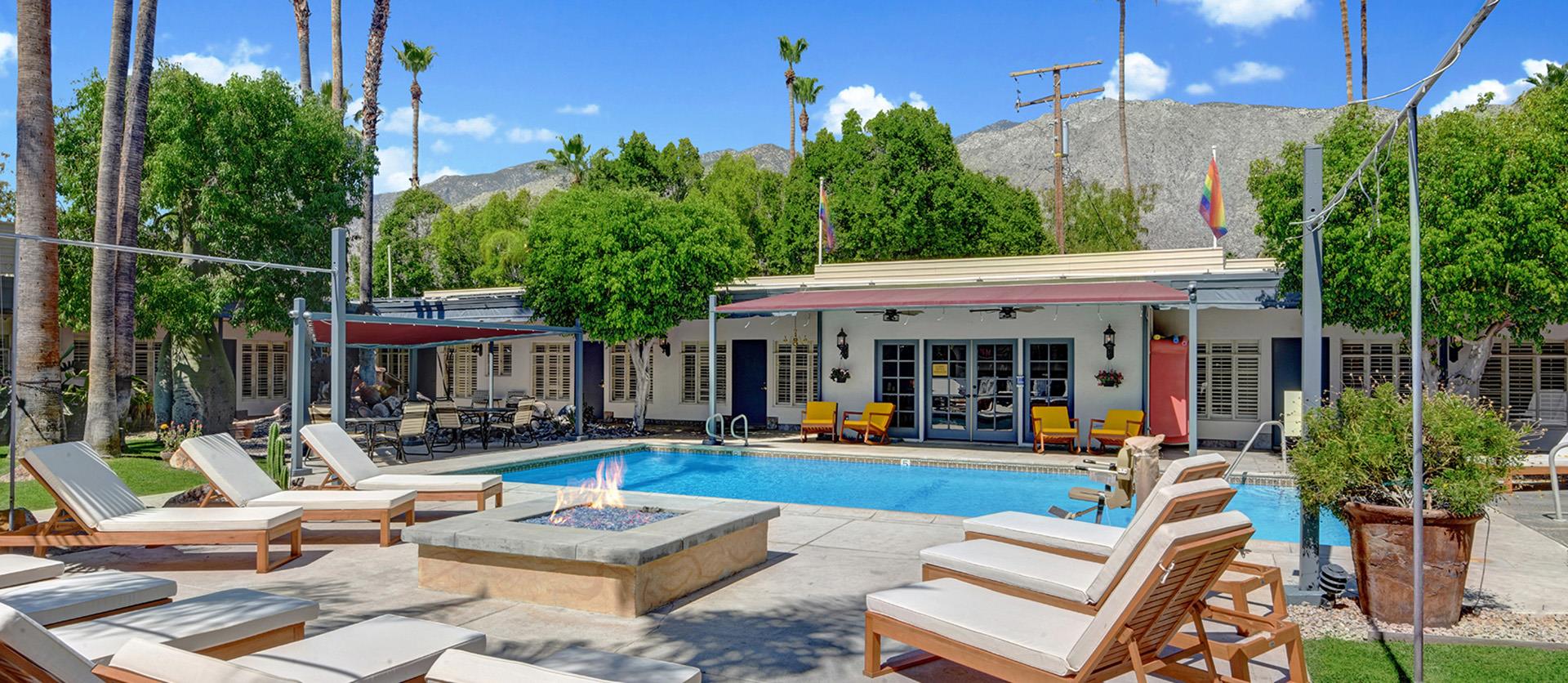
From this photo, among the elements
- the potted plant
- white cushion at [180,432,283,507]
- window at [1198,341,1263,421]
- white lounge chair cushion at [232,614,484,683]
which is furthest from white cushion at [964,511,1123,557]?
window at [1198,341,1263,421]

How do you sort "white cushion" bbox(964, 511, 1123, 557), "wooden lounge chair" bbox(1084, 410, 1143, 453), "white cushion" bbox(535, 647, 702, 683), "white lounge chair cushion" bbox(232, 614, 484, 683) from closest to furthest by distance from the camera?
"white cushion" bbox(535, 647, 702, 683), "white lounge chair cushion" bbox(232, 614, 484, 683), "white cushion" bbox(964, 511, 1123, 557), "wooden lounge chair" bbox(1084, 410, 1143, 453)

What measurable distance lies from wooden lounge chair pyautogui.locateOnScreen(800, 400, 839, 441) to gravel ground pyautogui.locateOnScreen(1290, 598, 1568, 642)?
39.5ft

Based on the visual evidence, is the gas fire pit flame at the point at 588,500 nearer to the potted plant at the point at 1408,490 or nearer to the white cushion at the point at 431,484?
the white cushion at the point at 431,484

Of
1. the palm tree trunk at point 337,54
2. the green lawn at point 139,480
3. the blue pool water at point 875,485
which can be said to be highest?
the palm tree trunk at point 337,54

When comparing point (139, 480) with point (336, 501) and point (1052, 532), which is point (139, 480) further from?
point (1052, 532)

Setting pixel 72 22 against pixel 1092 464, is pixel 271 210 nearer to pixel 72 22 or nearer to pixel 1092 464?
pixel 72 22

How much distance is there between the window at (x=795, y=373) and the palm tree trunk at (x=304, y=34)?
1472cm

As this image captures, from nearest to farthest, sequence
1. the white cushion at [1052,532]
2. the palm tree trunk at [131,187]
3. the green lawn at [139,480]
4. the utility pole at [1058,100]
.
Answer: the white cushion at [1052,532]
the green lawn at [139,480]
the palm tree trunk at [131,187]
the utility pole at [1058,100]

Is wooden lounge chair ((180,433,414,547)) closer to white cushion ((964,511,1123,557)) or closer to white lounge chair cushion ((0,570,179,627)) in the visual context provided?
white lounge chair cushion ((0,570,179,627))

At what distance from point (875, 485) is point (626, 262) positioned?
20.6ft

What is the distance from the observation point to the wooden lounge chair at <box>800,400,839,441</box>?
1731 cm

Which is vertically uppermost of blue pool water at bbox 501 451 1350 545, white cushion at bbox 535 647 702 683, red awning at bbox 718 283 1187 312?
red awning at bbox 718 283 1187 312

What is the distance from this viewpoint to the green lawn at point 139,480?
30.9ft

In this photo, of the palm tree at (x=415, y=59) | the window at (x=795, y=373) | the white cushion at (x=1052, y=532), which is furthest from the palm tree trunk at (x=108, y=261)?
the palm tree at (x=415, y=59)
